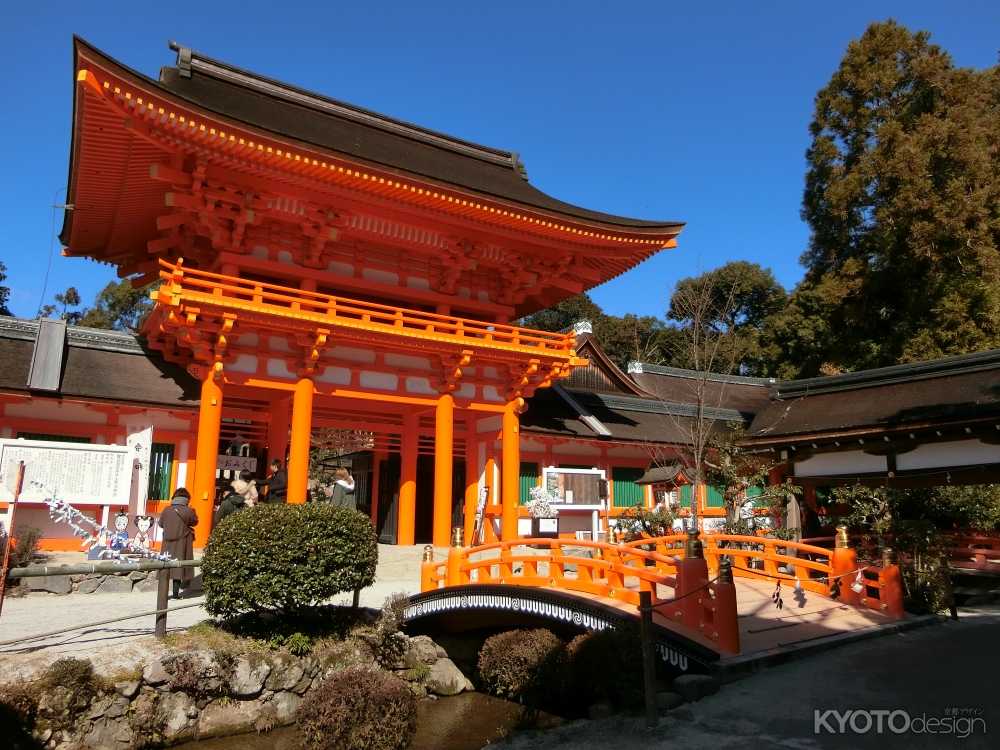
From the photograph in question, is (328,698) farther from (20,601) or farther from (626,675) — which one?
(20,601)

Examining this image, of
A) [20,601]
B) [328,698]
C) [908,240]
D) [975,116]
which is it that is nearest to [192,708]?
[328,698]

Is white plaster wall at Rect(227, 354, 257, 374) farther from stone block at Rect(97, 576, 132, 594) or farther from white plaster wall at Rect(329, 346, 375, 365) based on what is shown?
stone block at Rect(97, 576, 132, 594)

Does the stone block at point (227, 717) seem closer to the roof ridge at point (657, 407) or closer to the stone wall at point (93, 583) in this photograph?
the stone wall at point (93, 583)

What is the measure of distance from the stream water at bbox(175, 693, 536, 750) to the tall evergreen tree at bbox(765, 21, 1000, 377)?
66.9 ft

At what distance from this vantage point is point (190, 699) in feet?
26.1

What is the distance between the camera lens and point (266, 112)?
1678 cm

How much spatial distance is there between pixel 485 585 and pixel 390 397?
6.95m

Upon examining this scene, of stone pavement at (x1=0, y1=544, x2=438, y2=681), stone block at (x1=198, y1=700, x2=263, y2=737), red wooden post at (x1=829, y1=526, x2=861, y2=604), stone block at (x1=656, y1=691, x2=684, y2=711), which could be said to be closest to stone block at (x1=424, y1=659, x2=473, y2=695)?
stone pavement at (x1=0, y1=544, x2=438, y2=681)

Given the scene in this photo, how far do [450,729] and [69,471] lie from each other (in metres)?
8.61

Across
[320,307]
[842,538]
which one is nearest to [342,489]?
[320,307]

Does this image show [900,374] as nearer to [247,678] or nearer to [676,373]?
[676,373]

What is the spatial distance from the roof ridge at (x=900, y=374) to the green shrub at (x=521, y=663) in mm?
10588

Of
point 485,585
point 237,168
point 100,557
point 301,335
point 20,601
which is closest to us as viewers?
point 485,585

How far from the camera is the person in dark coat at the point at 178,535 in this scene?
35.6 feet
